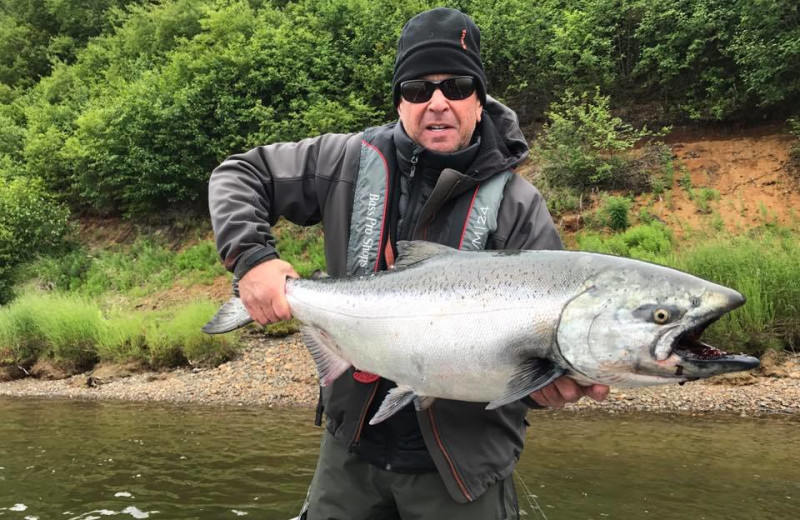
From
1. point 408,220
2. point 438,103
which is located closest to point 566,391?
point 408,220

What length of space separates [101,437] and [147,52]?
23.1 m

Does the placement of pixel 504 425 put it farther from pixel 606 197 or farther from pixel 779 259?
pixel 606 197

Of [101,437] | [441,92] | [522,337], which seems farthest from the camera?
[101,437]

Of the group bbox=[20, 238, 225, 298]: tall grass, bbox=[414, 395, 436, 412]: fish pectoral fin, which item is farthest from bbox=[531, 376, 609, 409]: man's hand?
bbox=[20, 238, 225, 298]: tall grass

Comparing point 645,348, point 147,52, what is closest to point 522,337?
point 645,348

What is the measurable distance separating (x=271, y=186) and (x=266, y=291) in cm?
65

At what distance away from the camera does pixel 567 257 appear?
2.28m

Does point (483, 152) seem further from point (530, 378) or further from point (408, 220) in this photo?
point (530, 378)

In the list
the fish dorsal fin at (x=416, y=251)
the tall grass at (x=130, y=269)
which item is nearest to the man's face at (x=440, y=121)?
the fish dorsal fin at (x=416, y=251)

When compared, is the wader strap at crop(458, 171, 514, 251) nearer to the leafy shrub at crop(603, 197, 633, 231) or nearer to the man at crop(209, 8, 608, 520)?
the man at crop(209, 8, 608, 520)

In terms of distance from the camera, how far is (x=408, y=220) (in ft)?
9.27

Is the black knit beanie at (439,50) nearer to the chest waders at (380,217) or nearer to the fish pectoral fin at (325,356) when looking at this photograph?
the chest waders at (380,217)

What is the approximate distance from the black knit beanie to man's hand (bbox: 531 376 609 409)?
5.07ft

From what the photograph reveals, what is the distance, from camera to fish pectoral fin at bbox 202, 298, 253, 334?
9.07 ft
